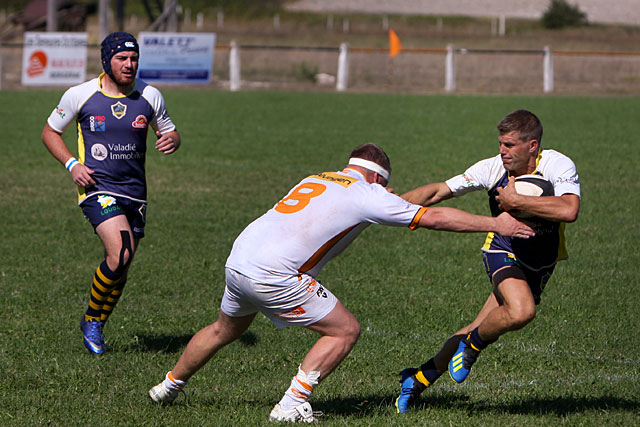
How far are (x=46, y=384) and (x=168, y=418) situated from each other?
1.24m

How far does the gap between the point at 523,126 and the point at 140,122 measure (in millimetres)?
3246

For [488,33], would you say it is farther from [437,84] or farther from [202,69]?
[202,69]

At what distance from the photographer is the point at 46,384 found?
246 inches

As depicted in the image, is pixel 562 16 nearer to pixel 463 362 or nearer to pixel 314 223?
pixel 463 362

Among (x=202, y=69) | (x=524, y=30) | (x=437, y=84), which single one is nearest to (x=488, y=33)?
(x=524, y=30)

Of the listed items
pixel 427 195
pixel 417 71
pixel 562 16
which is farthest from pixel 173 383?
pixel 562 16

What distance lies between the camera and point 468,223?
16.3ft

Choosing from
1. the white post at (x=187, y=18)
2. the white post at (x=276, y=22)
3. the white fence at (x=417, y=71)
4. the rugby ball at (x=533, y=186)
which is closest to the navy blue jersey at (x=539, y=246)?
the rugby ball at (x=533, y=186)

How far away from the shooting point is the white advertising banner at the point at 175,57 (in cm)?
3125

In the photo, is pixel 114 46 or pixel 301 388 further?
pixel 114 46

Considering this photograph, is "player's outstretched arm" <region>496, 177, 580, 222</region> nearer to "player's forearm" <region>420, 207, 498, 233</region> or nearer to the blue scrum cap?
"player's forearm" <region>420, 207, 498, 233</region>

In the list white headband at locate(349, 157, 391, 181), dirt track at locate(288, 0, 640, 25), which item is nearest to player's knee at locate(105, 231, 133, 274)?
white headband at locate(349, 157, 391, 181)

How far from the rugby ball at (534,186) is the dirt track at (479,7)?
74.5 metres

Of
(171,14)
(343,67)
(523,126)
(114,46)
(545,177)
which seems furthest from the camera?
(171,14)
